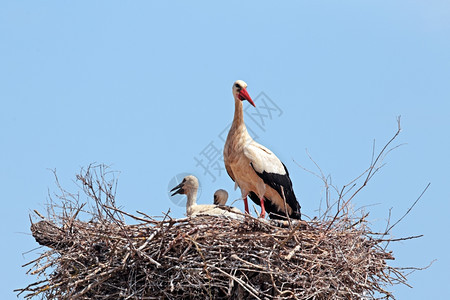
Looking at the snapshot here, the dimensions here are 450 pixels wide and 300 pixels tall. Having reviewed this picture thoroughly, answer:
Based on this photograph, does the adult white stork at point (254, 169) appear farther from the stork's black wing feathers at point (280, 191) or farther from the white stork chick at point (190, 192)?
the white stork chick at point (190, 192)

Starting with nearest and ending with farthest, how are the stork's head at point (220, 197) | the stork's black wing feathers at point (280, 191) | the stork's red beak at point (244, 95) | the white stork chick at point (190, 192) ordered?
1. the white stork chick at point (190, 192)
2. the stork's head at point (220, 197)
3. the stork's black wing feathers at point (280, 191)
4. the stork's red beak at point (244, 95)

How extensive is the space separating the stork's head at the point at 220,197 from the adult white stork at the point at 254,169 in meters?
0.29

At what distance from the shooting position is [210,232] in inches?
255

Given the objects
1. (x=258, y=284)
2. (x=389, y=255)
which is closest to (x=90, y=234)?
(x=258, y=284)

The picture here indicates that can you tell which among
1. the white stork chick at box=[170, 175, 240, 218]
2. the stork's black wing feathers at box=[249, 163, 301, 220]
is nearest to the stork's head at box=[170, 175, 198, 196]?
the white stork chick at box=[170, 175, 240, 218]

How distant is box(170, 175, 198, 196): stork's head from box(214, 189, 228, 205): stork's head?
0.25m

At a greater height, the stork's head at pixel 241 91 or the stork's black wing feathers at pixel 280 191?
the stork's head at pixel 241 91

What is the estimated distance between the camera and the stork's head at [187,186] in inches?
335

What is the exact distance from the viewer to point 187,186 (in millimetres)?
8562

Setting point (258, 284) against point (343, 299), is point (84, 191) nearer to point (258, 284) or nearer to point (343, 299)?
point (258, 284)

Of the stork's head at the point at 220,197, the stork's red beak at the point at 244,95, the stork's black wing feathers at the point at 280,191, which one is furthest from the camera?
the stork's red beak at the point at 244,95

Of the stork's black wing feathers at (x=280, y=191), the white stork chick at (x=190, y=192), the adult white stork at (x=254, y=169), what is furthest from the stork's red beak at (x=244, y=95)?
the white stork chick at (x=190, y=192)

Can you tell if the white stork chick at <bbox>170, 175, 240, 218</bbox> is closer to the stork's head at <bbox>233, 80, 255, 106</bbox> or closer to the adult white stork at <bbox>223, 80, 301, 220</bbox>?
the adult white stork at <bbox>223, 80, 301, 220</bbox>

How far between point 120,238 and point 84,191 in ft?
2.10
